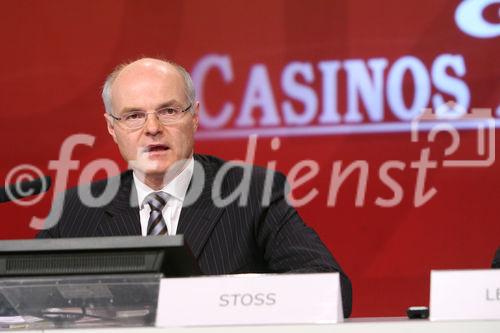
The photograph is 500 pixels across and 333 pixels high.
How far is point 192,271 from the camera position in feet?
6.07

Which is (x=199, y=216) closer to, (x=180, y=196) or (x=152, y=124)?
(x=180, y=196)

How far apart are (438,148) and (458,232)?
304 mm

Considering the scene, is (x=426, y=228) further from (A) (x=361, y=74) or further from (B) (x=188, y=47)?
(B) (x=188, y=47)

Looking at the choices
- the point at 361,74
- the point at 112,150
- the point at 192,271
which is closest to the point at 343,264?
the point at 361,74

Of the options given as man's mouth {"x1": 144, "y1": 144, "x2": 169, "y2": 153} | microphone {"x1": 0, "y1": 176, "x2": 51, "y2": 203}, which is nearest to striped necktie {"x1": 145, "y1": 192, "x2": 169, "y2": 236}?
man's mouth {"x1": 144, "y1": 144, "x2": 169, "y2": 153}

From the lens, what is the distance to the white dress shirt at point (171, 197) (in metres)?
2.63

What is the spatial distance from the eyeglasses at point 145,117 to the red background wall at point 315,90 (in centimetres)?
91

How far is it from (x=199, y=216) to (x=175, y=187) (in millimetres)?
142

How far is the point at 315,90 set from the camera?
357cm

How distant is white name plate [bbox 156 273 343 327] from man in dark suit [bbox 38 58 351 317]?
0.90 metres

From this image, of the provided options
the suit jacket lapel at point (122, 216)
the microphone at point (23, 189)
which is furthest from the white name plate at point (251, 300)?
the suit jacket lapel at point (122, 216)

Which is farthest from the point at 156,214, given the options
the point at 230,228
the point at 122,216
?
the point at 230,228

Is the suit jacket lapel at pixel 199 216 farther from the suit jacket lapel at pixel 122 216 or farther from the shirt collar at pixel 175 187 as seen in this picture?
the suit jacket lapel at pixel 122 216

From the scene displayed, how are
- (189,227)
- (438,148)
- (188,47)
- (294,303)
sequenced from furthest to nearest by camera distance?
(188,47) → (438,148) → (189,227) → (294,303)
